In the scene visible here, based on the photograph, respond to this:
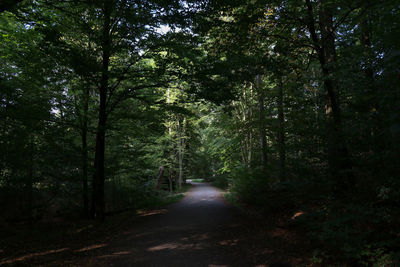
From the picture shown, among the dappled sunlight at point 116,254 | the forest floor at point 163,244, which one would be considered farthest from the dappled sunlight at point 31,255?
the dappled sunlight at point 116,254

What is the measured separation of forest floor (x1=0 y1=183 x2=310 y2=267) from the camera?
16.9 feet

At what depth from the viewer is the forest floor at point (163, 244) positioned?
16.9 feet

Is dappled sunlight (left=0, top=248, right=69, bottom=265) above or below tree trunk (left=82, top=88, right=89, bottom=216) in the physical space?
below

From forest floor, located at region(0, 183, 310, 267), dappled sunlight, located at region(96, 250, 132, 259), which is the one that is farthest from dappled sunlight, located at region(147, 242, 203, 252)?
dappled sunlight, located at region(96, 250, 132, 259)

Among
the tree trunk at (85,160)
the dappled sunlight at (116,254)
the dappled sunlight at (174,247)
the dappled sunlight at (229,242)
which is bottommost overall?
the dappled sunlight at (229,242)

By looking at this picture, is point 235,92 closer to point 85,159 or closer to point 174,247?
point 174,247

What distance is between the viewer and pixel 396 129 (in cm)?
232

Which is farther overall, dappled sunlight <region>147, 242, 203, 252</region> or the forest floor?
dappled sunlight <region>147, 242, 203, 252</region>

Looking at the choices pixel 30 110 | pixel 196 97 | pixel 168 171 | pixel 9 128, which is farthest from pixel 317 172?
pixel 168 171

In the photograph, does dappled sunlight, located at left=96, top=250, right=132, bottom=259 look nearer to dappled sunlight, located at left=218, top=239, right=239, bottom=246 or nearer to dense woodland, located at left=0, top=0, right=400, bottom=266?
dappled sunlight, located at left=218, top=239, right=239, bottom=246

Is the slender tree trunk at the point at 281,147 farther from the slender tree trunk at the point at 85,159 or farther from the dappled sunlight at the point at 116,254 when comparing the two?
the slender tree trunk at the point at 85,159

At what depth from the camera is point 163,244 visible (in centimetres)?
623

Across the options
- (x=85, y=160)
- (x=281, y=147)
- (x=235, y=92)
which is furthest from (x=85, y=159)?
(x=281, y=147)

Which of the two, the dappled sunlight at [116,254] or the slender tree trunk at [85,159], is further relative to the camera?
the slender tree trunk at [85,159]
